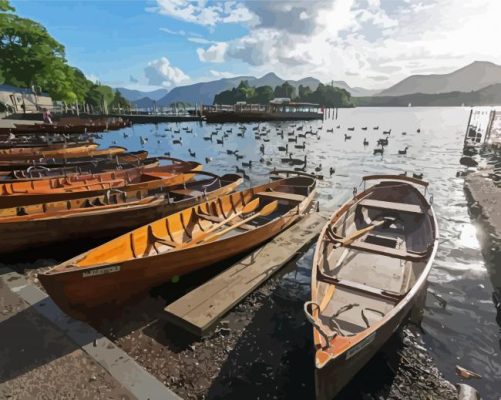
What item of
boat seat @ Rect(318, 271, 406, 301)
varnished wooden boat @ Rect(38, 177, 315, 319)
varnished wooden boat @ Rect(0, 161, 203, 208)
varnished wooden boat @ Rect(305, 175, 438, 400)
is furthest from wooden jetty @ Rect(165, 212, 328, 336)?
varnished wooden boat @ Rect(0, 161, 203, 208)

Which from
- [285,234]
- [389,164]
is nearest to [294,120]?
[389,164]

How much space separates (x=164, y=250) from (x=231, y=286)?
95.0 inches

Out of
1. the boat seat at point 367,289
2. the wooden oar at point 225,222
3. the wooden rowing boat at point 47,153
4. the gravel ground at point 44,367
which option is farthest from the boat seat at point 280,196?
the wooden rowing boat at point 47,153

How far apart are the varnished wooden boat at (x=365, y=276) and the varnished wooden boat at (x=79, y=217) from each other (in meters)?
6.56

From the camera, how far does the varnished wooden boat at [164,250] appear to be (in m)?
6.49

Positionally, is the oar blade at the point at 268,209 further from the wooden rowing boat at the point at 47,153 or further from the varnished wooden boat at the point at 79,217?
the wooden rowing boat at the point at 47,153

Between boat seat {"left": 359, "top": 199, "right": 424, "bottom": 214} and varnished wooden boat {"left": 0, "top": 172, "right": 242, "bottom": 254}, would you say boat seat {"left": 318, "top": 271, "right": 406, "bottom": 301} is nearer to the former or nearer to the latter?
boat seat {"left": 359, "top": 199, "right": 424, "bottom": 214}

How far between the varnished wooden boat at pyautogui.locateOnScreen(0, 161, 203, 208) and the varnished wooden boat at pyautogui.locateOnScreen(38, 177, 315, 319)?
490 cm

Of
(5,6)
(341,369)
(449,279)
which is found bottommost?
(449,279)

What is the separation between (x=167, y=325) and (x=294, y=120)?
93.7 m

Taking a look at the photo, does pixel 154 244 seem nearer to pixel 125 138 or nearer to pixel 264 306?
pixel 264 306

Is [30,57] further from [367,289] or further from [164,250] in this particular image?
[367,289]

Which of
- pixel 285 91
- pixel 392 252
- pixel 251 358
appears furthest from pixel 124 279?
pixel 285 91

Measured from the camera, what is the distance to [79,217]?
33.6 feet
